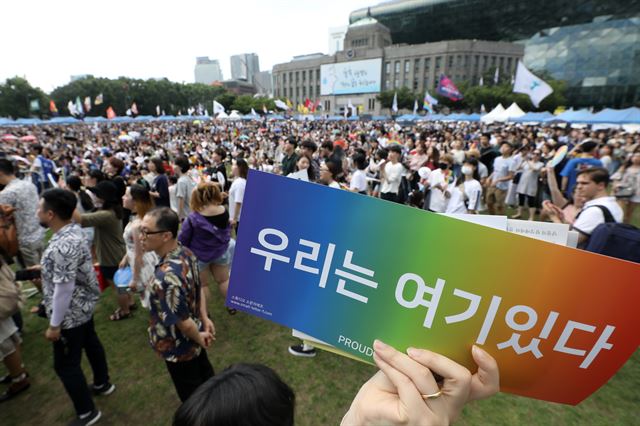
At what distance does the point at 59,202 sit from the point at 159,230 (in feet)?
3.27

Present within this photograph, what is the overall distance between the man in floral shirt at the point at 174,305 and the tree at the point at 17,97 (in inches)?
2997

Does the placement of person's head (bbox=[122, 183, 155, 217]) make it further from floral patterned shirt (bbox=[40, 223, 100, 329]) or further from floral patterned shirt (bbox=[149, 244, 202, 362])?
floral patterned shirt (bbox=[149, 244, 202, 362])

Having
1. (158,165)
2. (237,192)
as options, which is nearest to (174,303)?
(237,192)

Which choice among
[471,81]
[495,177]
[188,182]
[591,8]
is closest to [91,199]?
[188,182]

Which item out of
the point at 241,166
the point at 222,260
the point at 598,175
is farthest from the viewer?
the point at 241,166

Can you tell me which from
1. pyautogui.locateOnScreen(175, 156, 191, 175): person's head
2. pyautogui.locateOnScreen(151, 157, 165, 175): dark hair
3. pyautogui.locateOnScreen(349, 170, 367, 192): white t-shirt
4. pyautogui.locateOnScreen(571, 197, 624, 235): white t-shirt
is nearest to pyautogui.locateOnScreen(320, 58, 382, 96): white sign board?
pyautogui.locateOnScreen(349, 170, 367, 192): white t-shirt

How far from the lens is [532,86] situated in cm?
1398

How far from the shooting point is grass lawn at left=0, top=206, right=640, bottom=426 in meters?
2.93

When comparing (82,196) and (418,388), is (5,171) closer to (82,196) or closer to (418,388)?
(82,196)

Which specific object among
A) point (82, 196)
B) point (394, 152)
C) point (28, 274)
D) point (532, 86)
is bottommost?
point (28, 274)

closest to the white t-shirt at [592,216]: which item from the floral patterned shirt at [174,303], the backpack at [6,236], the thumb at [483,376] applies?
the thumb at [483,376]

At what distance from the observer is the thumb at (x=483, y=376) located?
2.75ft

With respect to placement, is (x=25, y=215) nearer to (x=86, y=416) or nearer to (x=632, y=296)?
(x=86, y=416)

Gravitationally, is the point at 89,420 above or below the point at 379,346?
below
